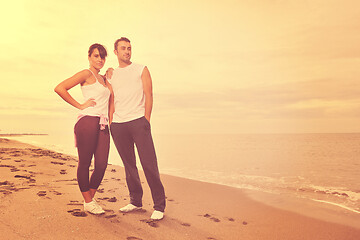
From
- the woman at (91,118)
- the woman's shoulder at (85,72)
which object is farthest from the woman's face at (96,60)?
the woman's shoulder at (85,72)

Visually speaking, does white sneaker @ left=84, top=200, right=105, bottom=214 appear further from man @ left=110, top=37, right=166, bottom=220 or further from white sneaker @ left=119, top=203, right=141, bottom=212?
man @ left=110, top=37, right=166, bottom=220

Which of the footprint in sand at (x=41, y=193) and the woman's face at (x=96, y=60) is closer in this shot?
the woman's face at (x=96, y=60)

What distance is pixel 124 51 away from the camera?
4770mm

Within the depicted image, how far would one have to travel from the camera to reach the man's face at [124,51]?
475cm

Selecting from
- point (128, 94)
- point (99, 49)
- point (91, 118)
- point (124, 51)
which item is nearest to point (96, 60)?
point (99, 49)

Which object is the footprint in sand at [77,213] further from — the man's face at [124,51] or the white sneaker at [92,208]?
the man's face at [124,51]

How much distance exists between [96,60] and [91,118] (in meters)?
0.94

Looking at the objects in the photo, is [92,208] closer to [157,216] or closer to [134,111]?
[157,216]

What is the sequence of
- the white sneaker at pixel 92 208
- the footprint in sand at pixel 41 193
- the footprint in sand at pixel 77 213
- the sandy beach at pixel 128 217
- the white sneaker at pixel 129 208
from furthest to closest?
1. the footprint in sand at pixel 41 193
2. the white sneaker at pixel 129 208
3. the white sneaker at pixel 92 208
4. the footprint in sand at pixel 77 213
5. the sandy beach at pixel 128 217

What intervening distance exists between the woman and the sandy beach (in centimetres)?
59

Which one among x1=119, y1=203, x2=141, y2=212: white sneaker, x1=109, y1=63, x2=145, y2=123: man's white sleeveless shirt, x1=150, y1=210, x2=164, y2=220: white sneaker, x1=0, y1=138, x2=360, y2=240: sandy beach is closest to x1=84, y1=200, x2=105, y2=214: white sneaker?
x1=0, y1=138, x2=360, y2=240: sandy beach

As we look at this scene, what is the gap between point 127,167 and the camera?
5105 mm

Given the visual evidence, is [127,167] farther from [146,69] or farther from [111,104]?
[146,69]

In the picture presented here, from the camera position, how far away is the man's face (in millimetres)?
4750
